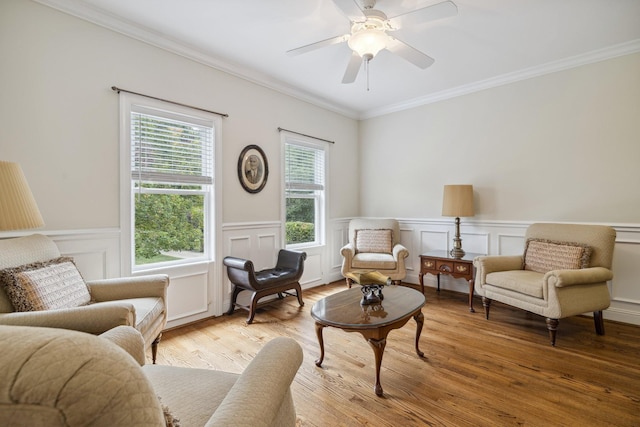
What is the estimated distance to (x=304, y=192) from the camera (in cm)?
441

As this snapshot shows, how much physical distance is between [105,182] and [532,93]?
456cm

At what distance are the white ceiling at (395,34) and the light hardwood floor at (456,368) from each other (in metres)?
2.73

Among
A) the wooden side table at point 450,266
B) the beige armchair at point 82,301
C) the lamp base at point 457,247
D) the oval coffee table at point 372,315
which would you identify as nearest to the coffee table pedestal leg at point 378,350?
the oval coffee table at point 372,315

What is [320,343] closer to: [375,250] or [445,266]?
[445,266]

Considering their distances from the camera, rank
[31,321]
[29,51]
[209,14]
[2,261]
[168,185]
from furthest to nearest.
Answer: [168,185] → [209,14] → [29,51] → [2,261] → [31,321]

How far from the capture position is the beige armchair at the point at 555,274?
8.39ft

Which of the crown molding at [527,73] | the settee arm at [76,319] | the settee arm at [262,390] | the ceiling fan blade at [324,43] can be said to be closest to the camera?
the settee arm at [262,390]

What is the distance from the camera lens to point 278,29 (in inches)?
106

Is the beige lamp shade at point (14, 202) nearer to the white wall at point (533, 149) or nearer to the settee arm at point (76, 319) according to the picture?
the settee arm at point (76, 319)

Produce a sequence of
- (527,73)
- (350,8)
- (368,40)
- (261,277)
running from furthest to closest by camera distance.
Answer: (527,73)
(261,277)
(368,40)
(350,8)

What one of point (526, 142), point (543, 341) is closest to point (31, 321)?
point (543, 341)

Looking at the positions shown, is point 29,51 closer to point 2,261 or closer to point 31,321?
point 2,261

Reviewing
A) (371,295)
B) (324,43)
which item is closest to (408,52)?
(324,43)

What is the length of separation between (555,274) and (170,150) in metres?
3.63
